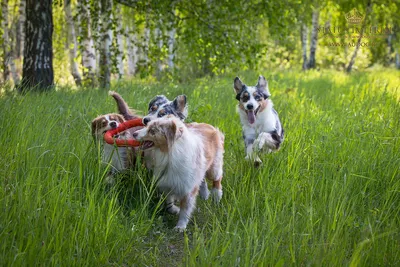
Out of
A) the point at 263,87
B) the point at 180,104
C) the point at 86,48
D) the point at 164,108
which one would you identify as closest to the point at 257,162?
the point at 180,104

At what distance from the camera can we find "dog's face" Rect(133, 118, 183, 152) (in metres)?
3.89

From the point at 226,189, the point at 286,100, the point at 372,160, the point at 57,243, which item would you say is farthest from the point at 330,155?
the point at 286,100

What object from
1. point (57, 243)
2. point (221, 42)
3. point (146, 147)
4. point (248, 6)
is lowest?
point (57, 243)

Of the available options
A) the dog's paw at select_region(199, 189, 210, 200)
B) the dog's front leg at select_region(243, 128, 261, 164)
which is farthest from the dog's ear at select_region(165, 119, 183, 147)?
the dog's front leg at select_region(243, 128, 261, 164)

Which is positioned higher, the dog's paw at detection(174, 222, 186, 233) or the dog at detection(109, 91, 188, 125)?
the dog at detection(109, 91, 188, 125)

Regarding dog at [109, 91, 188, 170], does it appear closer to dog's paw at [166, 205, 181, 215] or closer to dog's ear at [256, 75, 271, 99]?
dog's paw at [166, 205, 181, 215]

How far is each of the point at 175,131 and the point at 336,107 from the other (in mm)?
5645

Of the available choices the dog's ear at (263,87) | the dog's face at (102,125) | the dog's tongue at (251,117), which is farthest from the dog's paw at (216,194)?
the dog's ear at (263,87)

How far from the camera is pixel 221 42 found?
10.1 metres

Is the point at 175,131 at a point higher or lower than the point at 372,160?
higher

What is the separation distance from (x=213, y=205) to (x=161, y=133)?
1.18 m

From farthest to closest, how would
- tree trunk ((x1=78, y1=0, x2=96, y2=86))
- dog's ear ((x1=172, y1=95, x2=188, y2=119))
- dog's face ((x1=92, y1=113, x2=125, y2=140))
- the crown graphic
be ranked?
1. the crown graphic
2. tree trunk ((x1=78, y1=0, x2=96, y2=86))
3. dog's ear ((x1=172, y1=95, x2=188, y2=119))
4. dog's face ((x1=92, y1=113, x2=125, y2=140))

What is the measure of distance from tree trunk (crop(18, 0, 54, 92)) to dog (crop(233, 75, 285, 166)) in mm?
4572

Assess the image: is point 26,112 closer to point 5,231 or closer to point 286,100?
point 5,231
